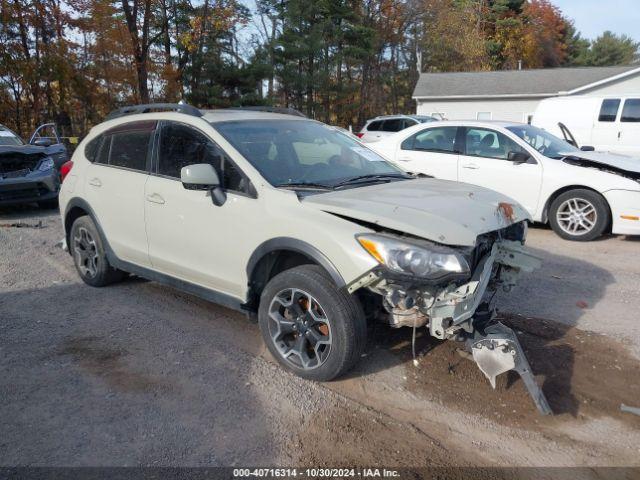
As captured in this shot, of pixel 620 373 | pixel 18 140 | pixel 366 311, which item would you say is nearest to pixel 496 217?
pixel 366 311

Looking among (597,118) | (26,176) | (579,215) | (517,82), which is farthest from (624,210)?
(517,82)

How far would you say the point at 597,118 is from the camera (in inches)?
543

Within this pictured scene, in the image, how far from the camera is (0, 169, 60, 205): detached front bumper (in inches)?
360

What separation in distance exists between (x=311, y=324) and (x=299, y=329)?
0.11m

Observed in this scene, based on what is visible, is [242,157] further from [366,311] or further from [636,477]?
[636,477]

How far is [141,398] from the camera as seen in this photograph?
3412 mm

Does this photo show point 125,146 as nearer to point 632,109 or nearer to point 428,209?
point 428,209

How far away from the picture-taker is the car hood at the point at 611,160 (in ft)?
23.6

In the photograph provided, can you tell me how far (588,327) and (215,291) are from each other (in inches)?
122

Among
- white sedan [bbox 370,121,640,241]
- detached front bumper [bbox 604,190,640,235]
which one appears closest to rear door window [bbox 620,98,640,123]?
white sedan [bbox 370,121,640,241]

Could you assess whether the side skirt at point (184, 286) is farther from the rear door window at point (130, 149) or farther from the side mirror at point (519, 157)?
the side mirror at point (519, 157)

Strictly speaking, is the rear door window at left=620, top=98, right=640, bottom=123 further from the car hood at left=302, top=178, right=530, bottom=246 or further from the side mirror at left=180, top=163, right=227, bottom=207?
the side mirror at left=180, top=163, right=227, bottom=207

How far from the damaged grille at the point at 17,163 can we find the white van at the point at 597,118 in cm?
1150

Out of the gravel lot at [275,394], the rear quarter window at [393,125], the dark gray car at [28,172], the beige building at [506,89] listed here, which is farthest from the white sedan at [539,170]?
the beige building at [506,89]
